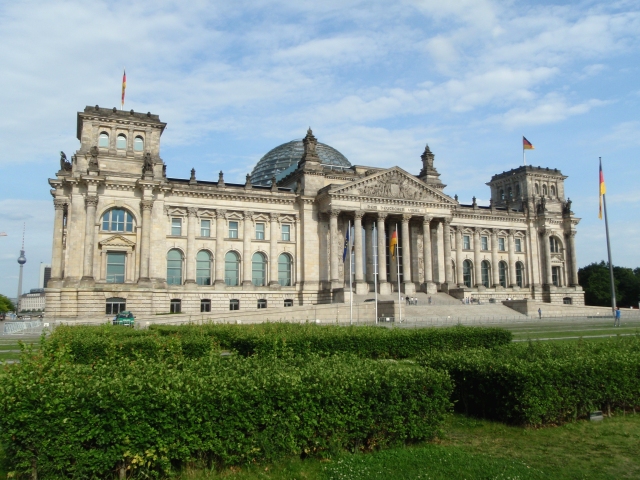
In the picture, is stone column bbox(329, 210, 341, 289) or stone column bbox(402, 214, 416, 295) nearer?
stone column bbox(329, 210, 341, 289)

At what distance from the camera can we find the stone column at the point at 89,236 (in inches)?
2406

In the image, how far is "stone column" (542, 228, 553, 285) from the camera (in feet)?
305

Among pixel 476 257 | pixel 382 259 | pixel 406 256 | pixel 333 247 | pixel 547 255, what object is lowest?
pixel 382 259

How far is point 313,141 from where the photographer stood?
253 feet

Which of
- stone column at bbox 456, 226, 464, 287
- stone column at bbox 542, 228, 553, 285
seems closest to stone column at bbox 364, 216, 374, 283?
stone column at bbox 456, 226, 464, 287

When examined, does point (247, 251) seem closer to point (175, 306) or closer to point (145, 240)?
point (175, 306)

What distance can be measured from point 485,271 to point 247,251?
43453mm

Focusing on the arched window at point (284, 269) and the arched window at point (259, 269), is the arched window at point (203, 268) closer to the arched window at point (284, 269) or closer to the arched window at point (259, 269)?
the arched window at point (259, 269)

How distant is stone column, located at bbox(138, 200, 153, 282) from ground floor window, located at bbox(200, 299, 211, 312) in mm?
8506

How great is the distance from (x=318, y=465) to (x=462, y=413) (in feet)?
21.0

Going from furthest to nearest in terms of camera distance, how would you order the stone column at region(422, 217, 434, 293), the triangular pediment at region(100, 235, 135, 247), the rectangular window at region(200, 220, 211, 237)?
the stone column at region(422, 217, 434, 293), the rectangular window at region(200, 220, 211, 237), the triangular pediment at region(100, 235, 135, 247)

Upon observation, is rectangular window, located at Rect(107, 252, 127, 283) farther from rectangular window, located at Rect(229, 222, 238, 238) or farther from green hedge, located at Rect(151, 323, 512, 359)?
green hedge, located at Rect(151, 323, 512, 359)

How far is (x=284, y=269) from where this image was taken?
7544 centimetres

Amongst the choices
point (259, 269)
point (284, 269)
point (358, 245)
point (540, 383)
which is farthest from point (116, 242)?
point (540, 383)
